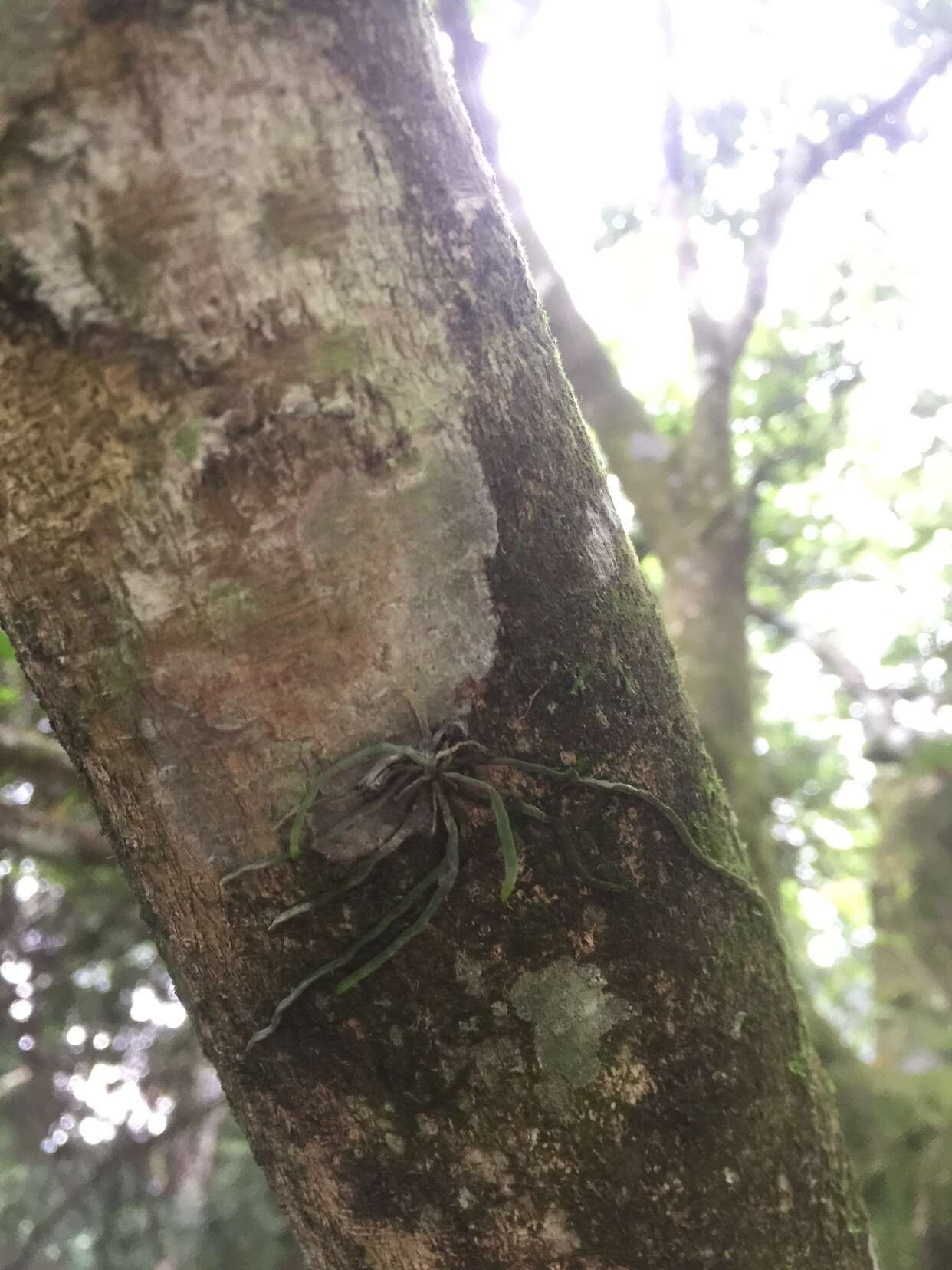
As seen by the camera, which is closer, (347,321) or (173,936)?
(347,321)

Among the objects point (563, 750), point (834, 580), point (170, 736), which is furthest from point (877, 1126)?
point (834, 580)

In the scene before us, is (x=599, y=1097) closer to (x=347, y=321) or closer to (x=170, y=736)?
(x=170, y=736)

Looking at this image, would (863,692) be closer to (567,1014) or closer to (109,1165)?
(567,1014)

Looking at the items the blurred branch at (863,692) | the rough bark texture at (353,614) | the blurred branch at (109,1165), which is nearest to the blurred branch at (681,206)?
the blurred branch at (863,692)

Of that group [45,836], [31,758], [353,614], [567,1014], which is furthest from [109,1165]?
[353,614]

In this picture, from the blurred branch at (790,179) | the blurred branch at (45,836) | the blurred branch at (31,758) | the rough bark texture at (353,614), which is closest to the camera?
the rough bark texture at (353,614)

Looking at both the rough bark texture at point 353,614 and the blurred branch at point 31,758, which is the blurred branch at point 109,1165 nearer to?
the blurred branch at point 31,758
